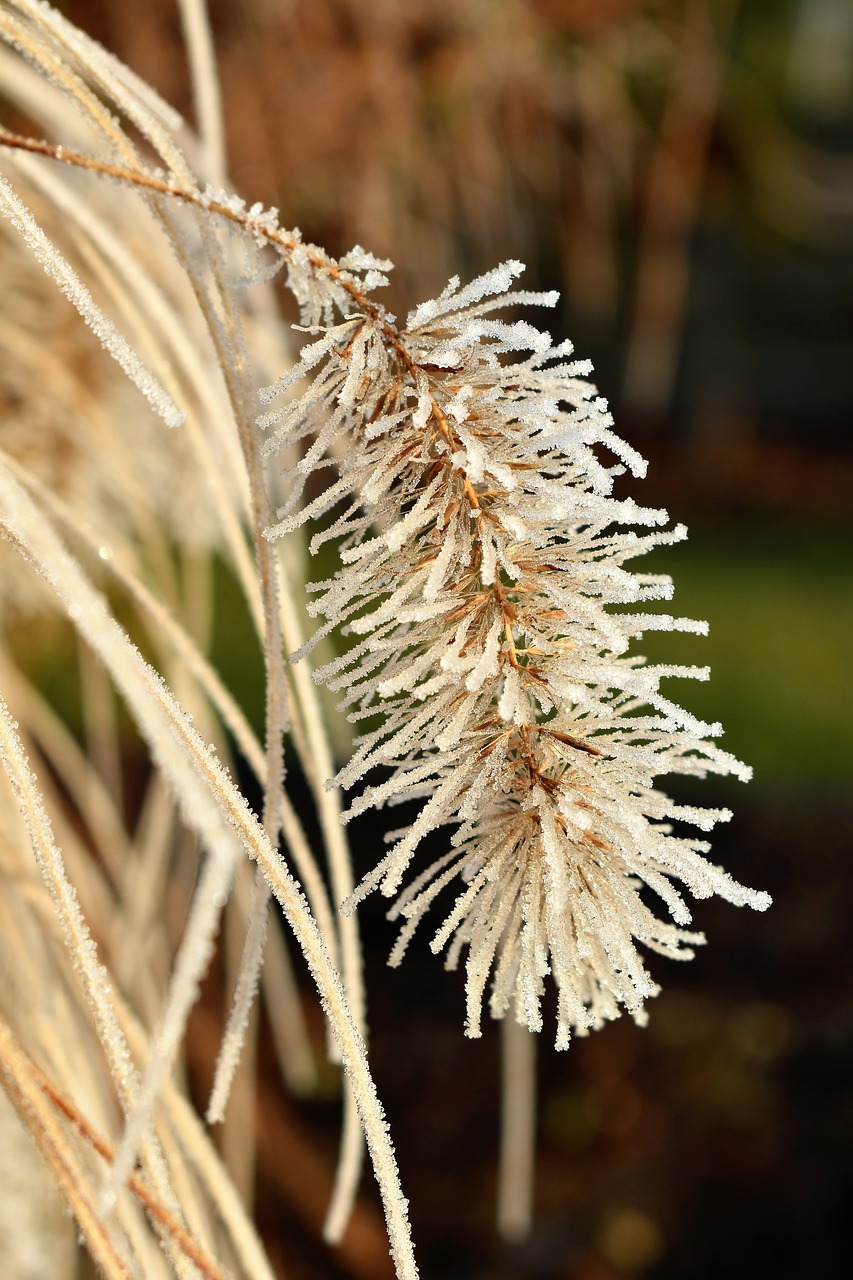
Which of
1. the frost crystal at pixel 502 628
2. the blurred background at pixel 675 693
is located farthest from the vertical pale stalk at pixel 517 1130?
the frost crystal at pixel 502 628

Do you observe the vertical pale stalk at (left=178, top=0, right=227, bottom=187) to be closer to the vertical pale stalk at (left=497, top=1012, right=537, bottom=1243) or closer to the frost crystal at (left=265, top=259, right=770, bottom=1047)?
the frost crystal at (left=265, top=259, right=770, bottom=1047)

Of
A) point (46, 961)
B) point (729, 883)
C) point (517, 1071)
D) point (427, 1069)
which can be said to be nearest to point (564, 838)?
point (729, 883)

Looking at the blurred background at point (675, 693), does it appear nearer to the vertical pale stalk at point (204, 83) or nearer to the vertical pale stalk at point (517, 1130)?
the vertical pale stalk at point (517, 1130)

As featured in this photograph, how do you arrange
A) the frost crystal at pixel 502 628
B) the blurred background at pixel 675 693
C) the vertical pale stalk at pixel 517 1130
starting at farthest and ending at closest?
the blurred background at pixel 675 693, the vertical pale stalk at pixel 517 1130, the frost crystal at pixel 502 628

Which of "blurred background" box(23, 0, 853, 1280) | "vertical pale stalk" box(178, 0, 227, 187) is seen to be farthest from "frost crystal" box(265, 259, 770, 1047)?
"blurred background" box(23, 0, 853, 1280)

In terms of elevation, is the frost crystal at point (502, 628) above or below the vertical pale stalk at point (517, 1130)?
below

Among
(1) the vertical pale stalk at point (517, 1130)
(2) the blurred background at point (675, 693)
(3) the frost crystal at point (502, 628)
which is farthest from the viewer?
(2) the blurred background at point (675, 693)
